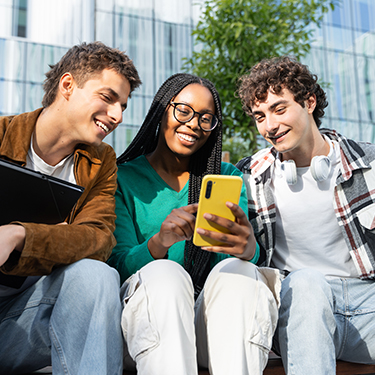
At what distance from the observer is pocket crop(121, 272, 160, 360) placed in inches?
58.0

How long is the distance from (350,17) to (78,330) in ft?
39.3

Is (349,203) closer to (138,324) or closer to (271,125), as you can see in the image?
(271,125)

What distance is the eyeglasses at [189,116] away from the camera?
227 centimetres

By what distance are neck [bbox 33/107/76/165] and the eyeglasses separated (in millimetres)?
586

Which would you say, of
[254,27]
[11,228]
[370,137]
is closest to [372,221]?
[11,228]

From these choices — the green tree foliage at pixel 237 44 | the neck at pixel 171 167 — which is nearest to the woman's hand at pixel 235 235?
the neck at pixel 171 167

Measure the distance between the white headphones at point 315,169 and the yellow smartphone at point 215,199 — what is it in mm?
736

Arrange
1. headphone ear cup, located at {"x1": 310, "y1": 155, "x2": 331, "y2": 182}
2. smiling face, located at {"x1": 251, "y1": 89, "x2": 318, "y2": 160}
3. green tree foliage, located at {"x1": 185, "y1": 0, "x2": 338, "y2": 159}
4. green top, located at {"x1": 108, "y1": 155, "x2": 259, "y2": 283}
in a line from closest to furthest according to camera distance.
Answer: green top, located at {"x1": 108, "y1": 155, "x2": 259, "y2": 283} < headphone ear cup, located at {"x1": 310, "y1": 155, "x2": 331, "y2": 182} < smiling face, located at {"x1": 251, "y1": 89, "x2": 318, "y2": 160} < green tree foliage, located at {"x1": 185, "y1": 0, "x2": 338, "y2": 159}

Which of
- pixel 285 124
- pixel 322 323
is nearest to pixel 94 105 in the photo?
pixel 285 124

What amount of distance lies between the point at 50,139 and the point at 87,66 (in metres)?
0.38

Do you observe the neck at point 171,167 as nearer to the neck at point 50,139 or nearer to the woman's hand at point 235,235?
the neck at point 50,139

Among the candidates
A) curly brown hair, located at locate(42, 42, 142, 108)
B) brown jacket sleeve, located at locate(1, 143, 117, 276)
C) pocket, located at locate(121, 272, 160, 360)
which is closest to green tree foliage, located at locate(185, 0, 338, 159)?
curly brown hair, located at locate(42, 42, 142, 108)

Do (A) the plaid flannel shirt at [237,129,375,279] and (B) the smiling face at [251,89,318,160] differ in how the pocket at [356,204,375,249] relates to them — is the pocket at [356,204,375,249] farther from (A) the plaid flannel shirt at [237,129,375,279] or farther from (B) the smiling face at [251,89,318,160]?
(B) the smiling face at [251,89,318,160]

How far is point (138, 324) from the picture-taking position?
152 cm
